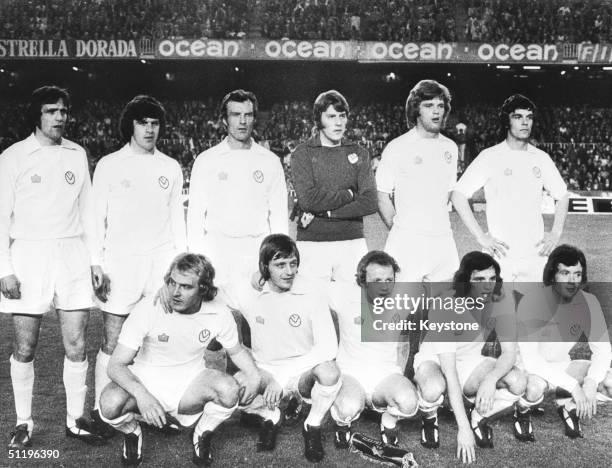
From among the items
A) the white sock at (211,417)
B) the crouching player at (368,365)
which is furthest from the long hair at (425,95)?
the white sock at (211,417)

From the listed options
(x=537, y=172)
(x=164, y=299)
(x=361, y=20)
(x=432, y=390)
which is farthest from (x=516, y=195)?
(x=361, y=20)

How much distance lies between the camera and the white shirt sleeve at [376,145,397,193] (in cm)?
438

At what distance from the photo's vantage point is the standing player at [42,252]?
360 centimetres

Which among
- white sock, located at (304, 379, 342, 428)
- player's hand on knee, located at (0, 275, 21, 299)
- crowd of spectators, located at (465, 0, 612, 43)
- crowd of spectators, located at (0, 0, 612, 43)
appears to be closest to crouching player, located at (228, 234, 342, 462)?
white sock, located at (304, 379, 342, 428)

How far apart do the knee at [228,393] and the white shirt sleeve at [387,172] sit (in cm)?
170

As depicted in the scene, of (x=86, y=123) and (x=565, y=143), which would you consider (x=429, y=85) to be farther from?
(x=86, y=123)

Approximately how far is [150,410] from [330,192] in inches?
68.2

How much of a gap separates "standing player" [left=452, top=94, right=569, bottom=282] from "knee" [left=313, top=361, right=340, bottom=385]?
1292mm

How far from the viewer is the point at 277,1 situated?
23.3m

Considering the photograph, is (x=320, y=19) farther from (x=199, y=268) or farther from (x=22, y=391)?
(x=22, y=391)

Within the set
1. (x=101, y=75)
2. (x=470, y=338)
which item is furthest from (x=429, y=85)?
(x=101, y=75)

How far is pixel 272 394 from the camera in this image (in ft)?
11.7

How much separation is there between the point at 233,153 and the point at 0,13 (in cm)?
2052

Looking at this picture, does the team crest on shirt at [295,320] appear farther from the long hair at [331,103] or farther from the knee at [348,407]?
the long hair at [331,103]
